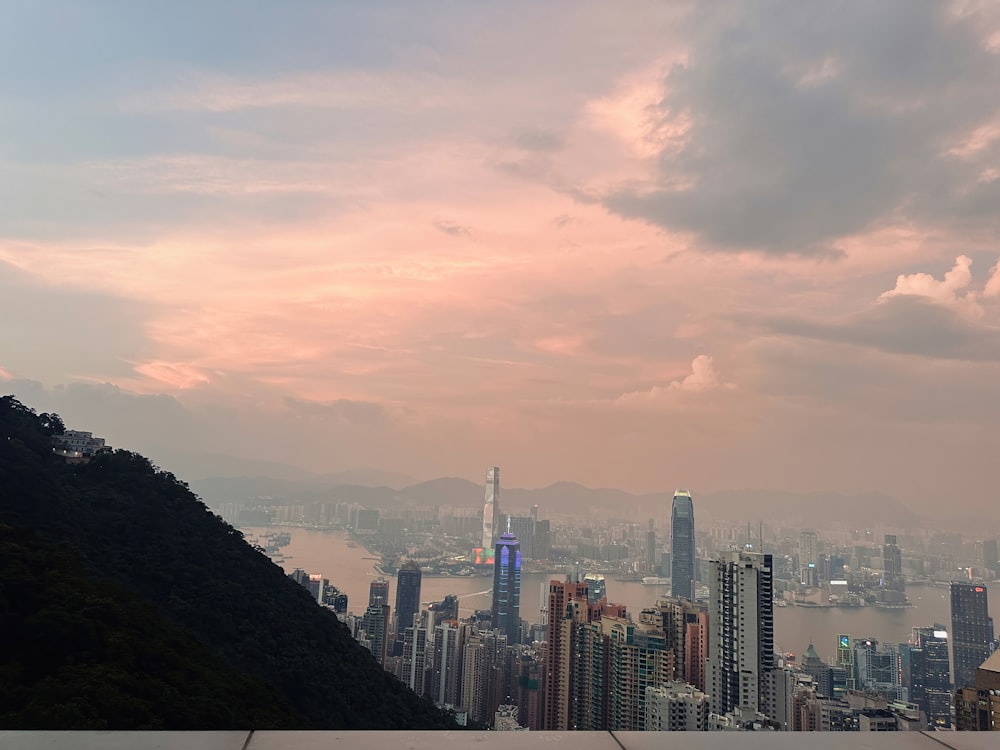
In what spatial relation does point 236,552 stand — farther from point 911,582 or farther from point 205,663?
point 911,582

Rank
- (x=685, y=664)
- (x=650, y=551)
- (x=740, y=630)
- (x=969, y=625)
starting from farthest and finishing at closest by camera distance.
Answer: (x=650, y=551) < (x=969, y=625) < (x=685, y=664) < (x=740, y=630)

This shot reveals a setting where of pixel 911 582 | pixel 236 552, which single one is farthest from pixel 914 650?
pixel 236 552

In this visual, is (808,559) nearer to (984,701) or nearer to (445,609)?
(445,609)

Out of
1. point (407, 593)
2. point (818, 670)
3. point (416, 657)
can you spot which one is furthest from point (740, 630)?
point (407, 593)

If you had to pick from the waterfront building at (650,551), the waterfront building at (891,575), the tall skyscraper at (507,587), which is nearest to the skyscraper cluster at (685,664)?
the tall skyscraper at (507,587)

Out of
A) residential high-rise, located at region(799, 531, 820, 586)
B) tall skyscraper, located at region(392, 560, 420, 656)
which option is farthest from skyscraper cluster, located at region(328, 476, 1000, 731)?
residential high-rise, located at region(799, 531, 820, 586)

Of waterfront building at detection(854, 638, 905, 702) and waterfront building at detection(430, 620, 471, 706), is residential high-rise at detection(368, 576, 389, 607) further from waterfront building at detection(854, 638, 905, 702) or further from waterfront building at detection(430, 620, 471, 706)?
waterfront building at detection(854, 638, 905, 702)

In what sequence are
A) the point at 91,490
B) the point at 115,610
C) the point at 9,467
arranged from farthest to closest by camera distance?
the point at 91,490 < the point at 9,467 < the point at 115,610
